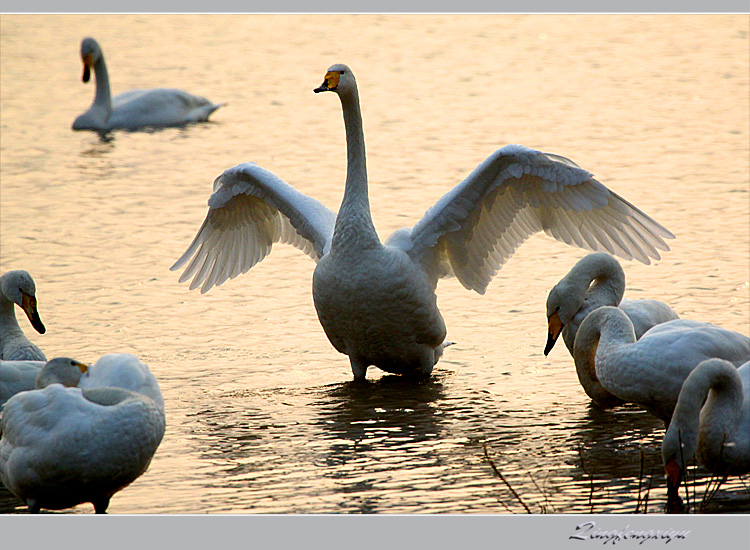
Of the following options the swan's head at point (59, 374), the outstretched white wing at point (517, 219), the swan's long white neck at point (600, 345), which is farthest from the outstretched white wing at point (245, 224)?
the swan's head at point (59, 374)

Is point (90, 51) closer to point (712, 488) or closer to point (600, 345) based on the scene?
point (600, 345)

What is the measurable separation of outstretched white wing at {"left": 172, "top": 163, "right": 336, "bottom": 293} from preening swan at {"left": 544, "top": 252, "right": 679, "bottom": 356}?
2.00 m

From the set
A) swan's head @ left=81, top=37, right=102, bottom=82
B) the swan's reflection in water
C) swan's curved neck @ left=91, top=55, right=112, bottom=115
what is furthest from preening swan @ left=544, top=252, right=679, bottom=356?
swan's head @ left=81, top=37, right=102, bottom=82

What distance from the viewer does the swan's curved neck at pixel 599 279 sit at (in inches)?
306

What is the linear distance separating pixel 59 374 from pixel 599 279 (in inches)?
137

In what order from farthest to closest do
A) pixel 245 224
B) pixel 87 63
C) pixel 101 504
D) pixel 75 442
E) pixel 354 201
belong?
pixel 87 63 → pixel 245 224 → pixel 354 201 → pixel 101 504 → pixel 75 442

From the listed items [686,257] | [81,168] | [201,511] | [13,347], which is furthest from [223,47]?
[201,511]

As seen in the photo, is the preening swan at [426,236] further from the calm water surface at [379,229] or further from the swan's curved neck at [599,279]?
the calm water surface at [379,229]

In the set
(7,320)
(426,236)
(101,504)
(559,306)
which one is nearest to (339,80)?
(426,236)

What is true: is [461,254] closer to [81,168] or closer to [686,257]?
[686,257]

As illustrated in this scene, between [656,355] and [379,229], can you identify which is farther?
[379,229]

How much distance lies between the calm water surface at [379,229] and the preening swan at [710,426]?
0.23 m

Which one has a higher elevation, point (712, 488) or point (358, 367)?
point (358, 367)

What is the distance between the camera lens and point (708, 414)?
234 inches
